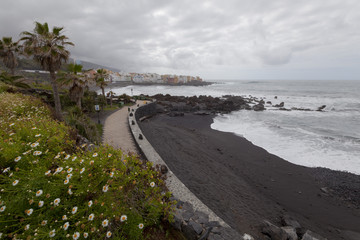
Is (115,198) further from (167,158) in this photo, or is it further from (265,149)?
(265,149)

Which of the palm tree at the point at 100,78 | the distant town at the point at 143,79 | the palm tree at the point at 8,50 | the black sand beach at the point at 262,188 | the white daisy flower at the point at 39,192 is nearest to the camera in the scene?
the white daisy flower at the point at 39,192

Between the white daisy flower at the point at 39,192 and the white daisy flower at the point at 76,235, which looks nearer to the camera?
the white daisy flower at the point at 76,235

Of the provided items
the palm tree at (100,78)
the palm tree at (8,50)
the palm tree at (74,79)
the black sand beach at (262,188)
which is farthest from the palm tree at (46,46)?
the palm tree at (8,50)

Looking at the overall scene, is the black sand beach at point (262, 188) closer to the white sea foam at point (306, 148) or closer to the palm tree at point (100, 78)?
the white sea foam at point (306, 148)

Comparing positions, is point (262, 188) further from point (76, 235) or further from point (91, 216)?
point (76, 235)

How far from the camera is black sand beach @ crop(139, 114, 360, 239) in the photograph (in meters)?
6.23

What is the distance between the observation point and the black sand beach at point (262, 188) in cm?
623

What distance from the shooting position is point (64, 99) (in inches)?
673

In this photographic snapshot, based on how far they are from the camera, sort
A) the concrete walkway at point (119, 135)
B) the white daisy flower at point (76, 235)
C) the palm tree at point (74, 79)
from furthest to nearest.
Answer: the palm tree at point (74, 79), the concrete walkway at point (119, 135), the white daisy flower at point (76, 235)

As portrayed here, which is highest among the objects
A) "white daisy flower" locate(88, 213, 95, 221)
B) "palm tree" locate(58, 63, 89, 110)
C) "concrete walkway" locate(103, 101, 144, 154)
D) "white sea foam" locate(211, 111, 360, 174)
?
"palm tree" locate(58, 63, 89, 110)

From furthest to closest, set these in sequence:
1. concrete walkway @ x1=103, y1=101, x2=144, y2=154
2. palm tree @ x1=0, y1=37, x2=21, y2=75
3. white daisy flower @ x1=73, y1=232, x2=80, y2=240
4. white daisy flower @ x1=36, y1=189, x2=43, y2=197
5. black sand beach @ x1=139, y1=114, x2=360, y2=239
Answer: palm tree @ x1=0, y1=37, x2=21, y2=75 < concrete walkway @ x1=103, y1=101, x2=144, y2=154 < black sand beach @ x1=139, y1=114, x2=360, y2=239 < white daisy flower @ x1=36, y1=189, x2=43, y2=197 < white daisy flower @ x1=73, y1=232, x2=80, y2=240

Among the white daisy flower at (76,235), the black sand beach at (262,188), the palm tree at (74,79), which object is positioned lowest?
the black sand beach at (262,188)

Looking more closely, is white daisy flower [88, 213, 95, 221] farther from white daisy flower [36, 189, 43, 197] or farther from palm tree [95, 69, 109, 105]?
palm tree [95, 69, 109, 105]

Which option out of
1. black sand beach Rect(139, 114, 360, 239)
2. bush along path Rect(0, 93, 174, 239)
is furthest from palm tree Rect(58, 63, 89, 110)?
bush along path Rect(0, 93, 174, 239)
